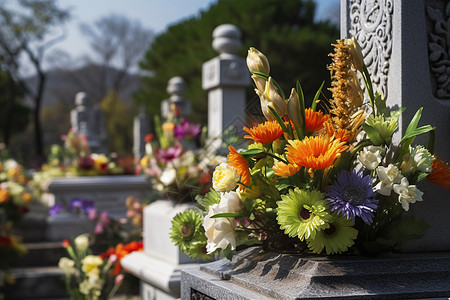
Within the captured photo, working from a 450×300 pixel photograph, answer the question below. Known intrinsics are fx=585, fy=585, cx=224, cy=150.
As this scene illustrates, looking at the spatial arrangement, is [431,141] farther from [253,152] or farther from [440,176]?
[253,152]

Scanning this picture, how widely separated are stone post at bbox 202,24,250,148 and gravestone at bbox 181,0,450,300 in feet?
7.84

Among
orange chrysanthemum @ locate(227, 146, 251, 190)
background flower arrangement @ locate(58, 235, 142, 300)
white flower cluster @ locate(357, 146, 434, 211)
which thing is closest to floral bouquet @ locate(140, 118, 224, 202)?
background flower arrangement @ locate(58, 235, 142, 300)

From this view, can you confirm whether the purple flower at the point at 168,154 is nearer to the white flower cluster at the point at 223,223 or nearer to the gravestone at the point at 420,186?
the gravestone at the point at 420,186

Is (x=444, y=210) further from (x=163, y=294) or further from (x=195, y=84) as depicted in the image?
(x=195, y=84)

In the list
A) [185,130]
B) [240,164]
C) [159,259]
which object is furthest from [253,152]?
[185,130]

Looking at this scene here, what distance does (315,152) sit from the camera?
1.74 m

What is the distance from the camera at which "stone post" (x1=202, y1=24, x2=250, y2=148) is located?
486 cm

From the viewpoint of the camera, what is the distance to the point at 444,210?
2.29 metres

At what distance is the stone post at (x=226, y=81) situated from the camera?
4.86 meters

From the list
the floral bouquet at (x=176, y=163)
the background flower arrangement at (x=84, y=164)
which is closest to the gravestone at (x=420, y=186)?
the floral bouquet at (x=176, y=163)

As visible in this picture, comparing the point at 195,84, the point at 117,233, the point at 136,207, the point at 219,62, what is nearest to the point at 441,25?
the point at 219,62

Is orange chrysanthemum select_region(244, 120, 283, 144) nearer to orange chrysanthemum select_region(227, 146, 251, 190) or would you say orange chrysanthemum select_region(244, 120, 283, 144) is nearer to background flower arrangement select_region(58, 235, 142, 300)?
orange chrysanthemum select_region(227, 146, 251, 190)

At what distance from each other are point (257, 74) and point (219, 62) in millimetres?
2967

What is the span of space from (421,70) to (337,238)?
828 mm
